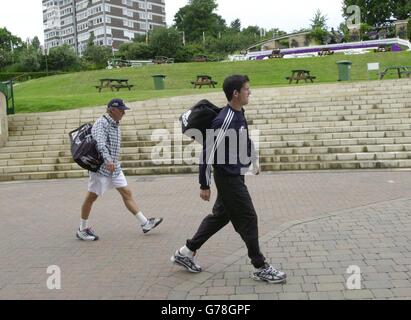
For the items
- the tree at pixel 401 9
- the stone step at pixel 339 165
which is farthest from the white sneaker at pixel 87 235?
the tree at pixel 401 9

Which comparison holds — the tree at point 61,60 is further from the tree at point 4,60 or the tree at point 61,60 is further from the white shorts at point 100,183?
the white shorts at point 100,183

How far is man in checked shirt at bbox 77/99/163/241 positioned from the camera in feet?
19.1

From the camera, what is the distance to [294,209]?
23.8 feet

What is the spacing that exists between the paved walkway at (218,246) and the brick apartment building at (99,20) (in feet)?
313

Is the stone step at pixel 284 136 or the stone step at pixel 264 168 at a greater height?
the stone step at pixel 284 136

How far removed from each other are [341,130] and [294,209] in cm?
577

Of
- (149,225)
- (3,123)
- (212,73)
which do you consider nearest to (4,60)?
(212,73)

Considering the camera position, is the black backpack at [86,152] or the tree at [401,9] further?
the tree at [401,9]

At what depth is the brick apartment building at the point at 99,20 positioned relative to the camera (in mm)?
104688

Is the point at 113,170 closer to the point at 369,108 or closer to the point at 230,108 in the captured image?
the point at 230,108

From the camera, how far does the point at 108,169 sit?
571 cm

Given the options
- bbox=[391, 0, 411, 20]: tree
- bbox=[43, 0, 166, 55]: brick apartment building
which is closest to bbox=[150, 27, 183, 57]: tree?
bbox=[391, 0, 411, 20]: tree

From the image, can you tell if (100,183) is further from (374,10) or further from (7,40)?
(7,40)

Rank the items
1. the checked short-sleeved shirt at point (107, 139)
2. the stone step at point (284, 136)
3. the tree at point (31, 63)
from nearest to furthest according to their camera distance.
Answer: the checked short-sleeved shirt at point (107, 139) → the stone step at point (284, 136) → the tree at point (31, 63)
